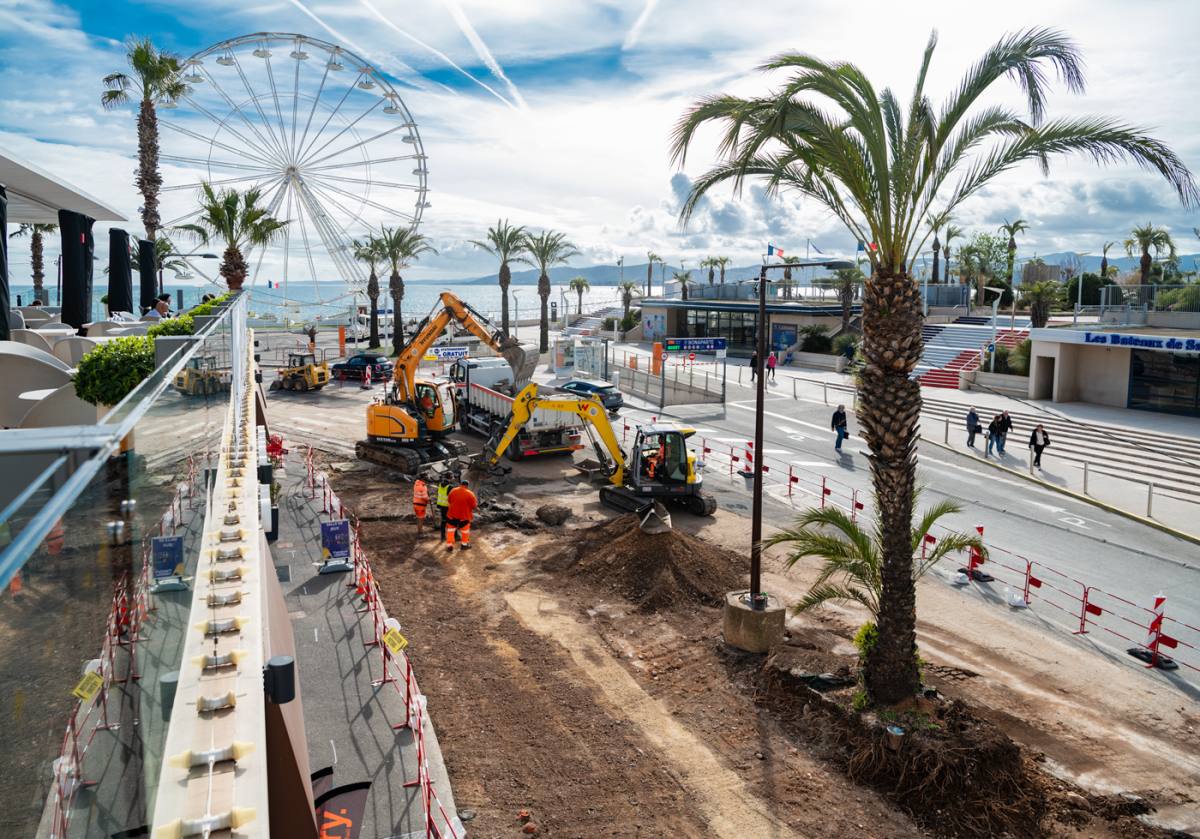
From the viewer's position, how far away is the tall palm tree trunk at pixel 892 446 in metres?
11.5

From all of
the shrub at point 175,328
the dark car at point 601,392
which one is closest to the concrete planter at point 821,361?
the dark car at point 601,392

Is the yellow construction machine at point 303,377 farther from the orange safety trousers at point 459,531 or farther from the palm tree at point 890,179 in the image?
A: the palm tree at point 890,179

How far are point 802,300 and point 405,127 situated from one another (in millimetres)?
30823

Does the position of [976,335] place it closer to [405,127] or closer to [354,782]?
[405,127]

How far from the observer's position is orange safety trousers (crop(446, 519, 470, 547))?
65.7 ft

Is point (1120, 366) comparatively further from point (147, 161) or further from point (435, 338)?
point (147, 161)

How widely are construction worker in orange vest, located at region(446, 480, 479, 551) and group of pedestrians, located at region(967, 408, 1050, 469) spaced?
18.3 meters

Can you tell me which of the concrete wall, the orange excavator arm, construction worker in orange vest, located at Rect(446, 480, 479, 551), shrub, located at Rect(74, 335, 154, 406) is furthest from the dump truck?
the concrete wall

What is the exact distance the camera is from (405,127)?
50.3 meters

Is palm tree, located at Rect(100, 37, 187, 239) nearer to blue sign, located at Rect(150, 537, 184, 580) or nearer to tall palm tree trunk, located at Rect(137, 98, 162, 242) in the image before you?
tall palm tree trunk, located at Rect(137, 98, 162, 242)

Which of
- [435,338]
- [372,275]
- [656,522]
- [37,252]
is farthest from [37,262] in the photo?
[656,522]

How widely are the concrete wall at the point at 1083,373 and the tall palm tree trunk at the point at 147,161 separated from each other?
3779cm

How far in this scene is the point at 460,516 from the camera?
19891 millimetres

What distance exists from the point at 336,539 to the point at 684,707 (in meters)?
8.24
